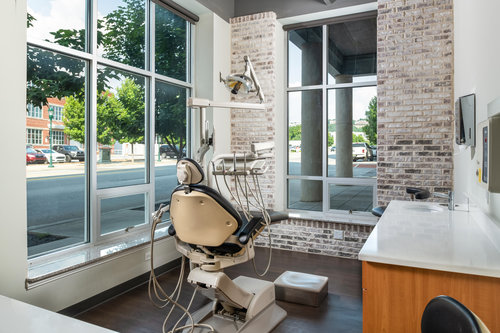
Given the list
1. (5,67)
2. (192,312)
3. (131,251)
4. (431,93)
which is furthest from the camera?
(431,93)

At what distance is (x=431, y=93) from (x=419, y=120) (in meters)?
0.34

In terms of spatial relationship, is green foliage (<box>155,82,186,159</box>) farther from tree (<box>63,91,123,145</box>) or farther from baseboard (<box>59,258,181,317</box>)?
baseboard (<box>59,258,181,317</box>)

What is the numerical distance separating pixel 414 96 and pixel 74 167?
3.96 metres

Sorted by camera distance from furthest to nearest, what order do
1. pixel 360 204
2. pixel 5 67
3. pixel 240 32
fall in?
pixel 240 32
pixel 360 204
pixel 5 67

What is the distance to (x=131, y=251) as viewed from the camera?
12.0 feet

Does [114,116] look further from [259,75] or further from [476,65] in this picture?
[476,65]

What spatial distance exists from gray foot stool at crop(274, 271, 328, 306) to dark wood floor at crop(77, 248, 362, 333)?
57mm

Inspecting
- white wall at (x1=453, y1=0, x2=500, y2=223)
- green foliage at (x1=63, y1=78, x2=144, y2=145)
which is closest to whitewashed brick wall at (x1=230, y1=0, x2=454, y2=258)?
white wall at (x1=453, y1=0, x2=500, y2=223)

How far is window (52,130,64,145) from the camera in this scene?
10.8ft

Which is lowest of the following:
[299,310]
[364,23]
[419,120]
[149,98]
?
[299,310]

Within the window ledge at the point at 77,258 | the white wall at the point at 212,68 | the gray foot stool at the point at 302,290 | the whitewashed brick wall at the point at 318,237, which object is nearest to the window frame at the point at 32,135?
the window ledge at the point at 77,258

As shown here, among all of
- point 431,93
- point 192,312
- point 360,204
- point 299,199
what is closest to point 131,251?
point 192,312

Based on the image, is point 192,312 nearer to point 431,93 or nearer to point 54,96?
point 54,96

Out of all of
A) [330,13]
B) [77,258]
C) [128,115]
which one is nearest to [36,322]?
[77,258]
